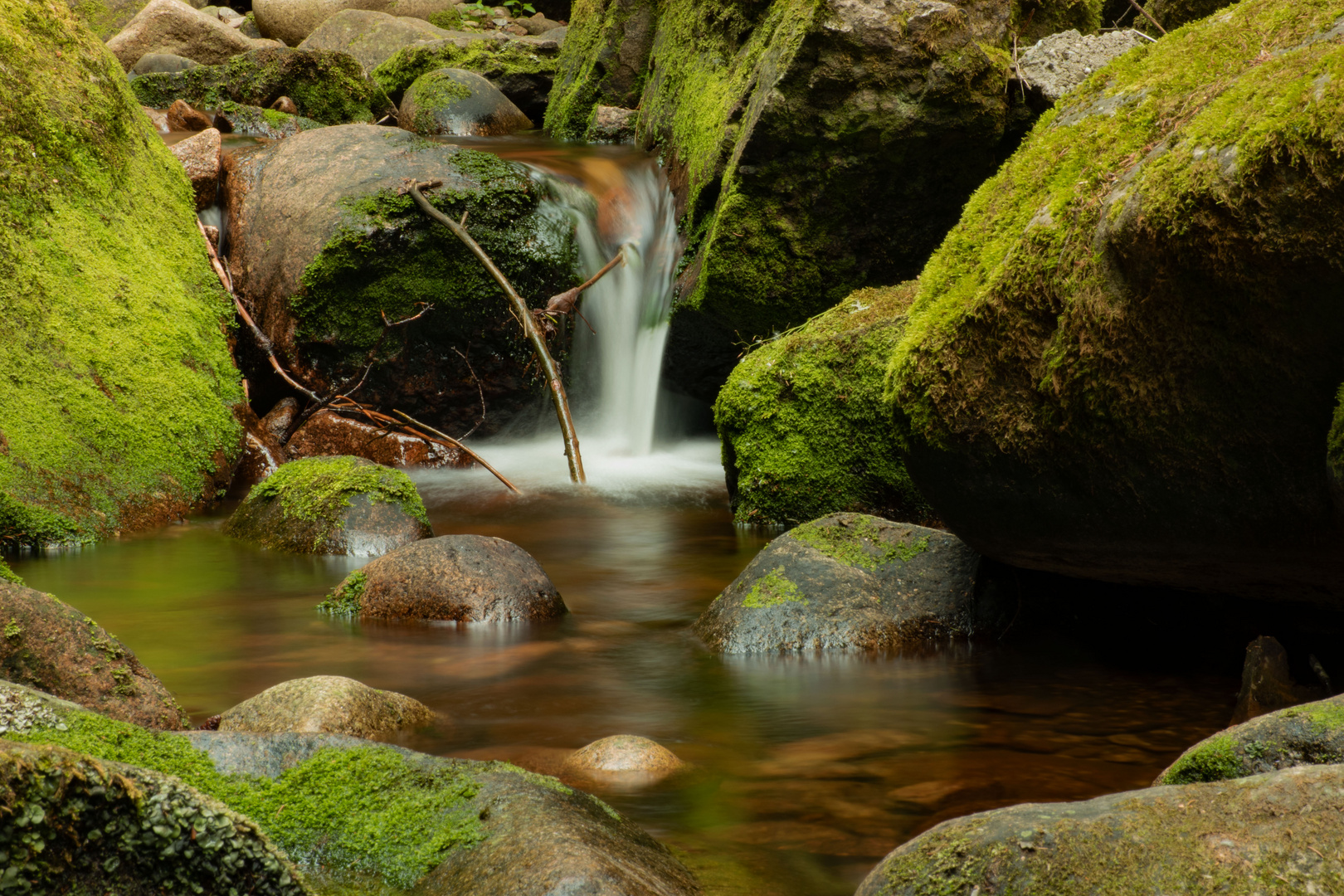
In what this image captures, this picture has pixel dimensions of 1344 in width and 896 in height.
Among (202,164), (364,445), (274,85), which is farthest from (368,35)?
(364,445)

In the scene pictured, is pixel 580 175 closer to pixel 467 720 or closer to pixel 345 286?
pixel 345 286

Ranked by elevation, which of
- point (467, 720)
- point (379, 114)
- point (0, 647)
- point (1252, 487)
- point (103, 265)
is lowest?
point (467, 720)

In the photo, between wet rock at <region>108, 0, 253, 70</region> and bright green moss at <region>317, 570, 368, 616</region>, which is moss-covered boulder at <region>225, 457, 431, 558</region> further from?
wet rock at <region>108, 0, 253, 70</region>

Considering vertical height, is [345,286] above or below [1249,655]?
above

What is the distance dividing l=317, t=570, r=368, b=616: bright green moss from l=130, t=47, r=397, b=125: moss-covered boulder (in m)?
10.5

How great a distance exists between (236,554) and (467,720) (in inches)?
132

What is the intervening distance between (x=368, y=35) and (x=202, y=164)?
10.2 metres

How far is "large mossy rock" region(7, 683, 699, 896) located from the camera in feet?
7.20

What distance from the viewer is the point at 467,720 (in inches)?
152

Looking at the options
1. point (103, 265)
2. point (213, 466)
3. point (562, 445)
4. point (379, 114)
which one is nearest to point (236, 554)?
point (213, 466)

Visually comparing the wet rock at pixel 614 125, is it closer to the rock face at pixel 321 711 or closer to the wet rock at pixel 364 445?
the wet rock at pixel 364 445

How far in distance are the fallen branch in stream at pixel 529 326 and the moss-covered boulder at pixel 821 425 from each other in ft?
5.12

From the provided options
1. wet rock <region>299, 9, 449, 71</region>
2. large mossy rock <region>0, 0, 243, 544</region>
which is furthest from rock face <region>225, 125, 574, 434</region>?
wet rock <region>299, 9, 449, 71</region>

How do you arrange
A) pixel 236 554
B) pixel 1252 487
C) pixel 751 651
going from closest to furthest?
pixel 1252 487 → pixel 751 651 → pixel 236 554
